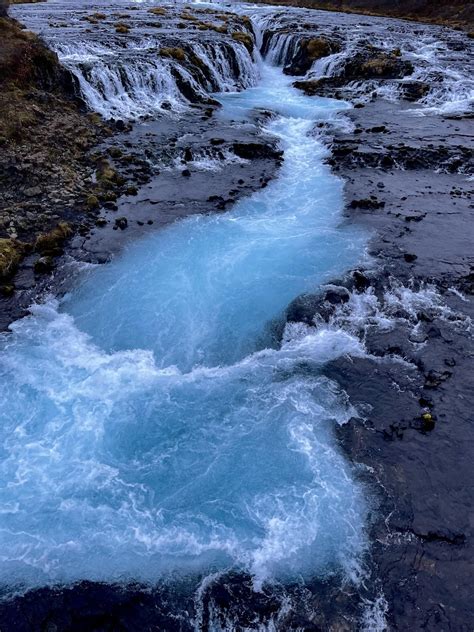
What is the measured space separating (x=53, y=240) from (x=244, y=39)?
3707 cm

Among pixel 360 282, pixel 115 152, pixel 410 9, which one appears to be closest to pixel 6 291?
pixel 115 152

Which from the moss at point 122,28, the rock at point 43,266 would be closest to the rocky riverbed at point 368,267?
the rock at point 43,266

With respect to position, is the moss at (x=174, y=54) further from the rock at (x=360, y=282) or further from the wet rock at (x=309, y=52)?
the rock at (x=360, y=282)

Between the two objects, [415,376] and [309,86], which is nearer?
[415,376]

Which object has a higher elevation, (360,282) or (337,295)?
(360,282)

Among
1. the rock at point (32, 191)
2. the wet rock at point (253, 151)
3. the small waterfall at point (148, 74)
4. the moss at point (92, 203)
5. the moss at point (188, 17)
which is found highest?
the moss at point (188, 17)

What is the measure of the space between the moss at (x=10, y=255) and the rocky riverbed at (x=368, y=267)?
35 centimetres

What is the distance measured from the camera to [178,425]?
1355cm

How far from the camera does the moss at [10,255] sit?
18469 millimetres

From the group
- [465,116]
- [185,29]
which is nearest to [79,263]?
[465,116]

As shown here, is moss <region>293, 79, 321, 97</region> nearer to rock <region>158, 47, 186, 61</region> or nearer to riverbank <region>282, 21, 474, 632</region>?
rock <region>158, 47, 186, 61</region>

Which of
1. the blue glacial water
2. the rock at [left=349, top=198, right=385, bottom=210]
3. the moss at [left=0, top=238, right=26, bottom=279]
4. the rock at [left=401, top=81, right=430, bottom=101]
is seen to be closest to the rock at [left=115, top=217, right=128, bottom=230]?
the blue glacial water

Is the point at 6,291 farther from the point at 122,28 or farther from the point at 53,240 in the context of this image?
Answer: the point at 122,28

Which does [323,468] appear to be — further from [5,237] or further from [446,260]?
[5,237]
